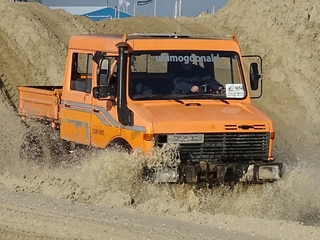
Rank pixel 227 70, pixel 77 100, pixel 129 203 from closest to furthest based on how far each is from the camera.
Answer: pixel 129 203 → pixel 227 70 → pixel 77 100

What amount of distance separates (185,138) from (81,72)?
2.46 metres

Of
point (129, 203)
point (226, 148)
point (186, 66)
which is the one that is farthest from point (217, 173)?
point (186, 66)

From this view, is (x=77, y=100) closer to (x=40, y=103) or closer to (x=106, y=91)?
(x=106, y=91)

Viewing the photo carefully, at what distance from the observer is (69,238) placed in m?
7.77

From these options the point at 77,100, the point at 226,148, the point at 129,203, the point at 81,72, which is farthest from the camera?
the point at 81,72

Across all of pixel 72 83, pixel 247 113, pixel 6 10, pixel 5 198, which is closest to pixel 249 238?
pixel 247 113

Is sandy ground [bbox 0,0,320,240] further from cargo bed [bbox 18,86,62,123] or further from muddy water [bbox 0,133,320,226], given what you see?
cargo bed [bbox 18,86,62,123]

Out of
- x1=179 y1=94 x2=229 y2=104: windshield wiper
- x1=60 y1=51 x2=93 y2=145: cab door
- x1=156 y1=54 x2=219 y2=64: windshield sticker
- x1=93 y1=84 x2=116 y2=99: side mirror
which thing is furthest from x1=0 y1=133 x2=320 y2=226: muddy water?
x1=156 y1=54 x2=219 y2=64: windshield sticker

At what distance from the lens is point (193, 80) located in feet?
34.3

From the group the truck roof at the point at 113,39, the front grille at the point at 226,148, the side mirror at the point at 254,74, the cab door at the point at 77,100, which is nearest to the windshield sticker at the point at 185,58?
the truck roof at the point at 113,39

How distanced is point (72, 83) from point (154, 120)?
2.22 meters

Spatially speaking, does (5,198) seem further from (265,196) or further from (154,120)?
(265,196)

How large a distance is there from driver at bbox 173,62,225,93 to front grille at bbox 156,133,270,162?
975 millimetres

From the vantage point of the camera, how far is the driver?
10383mm
